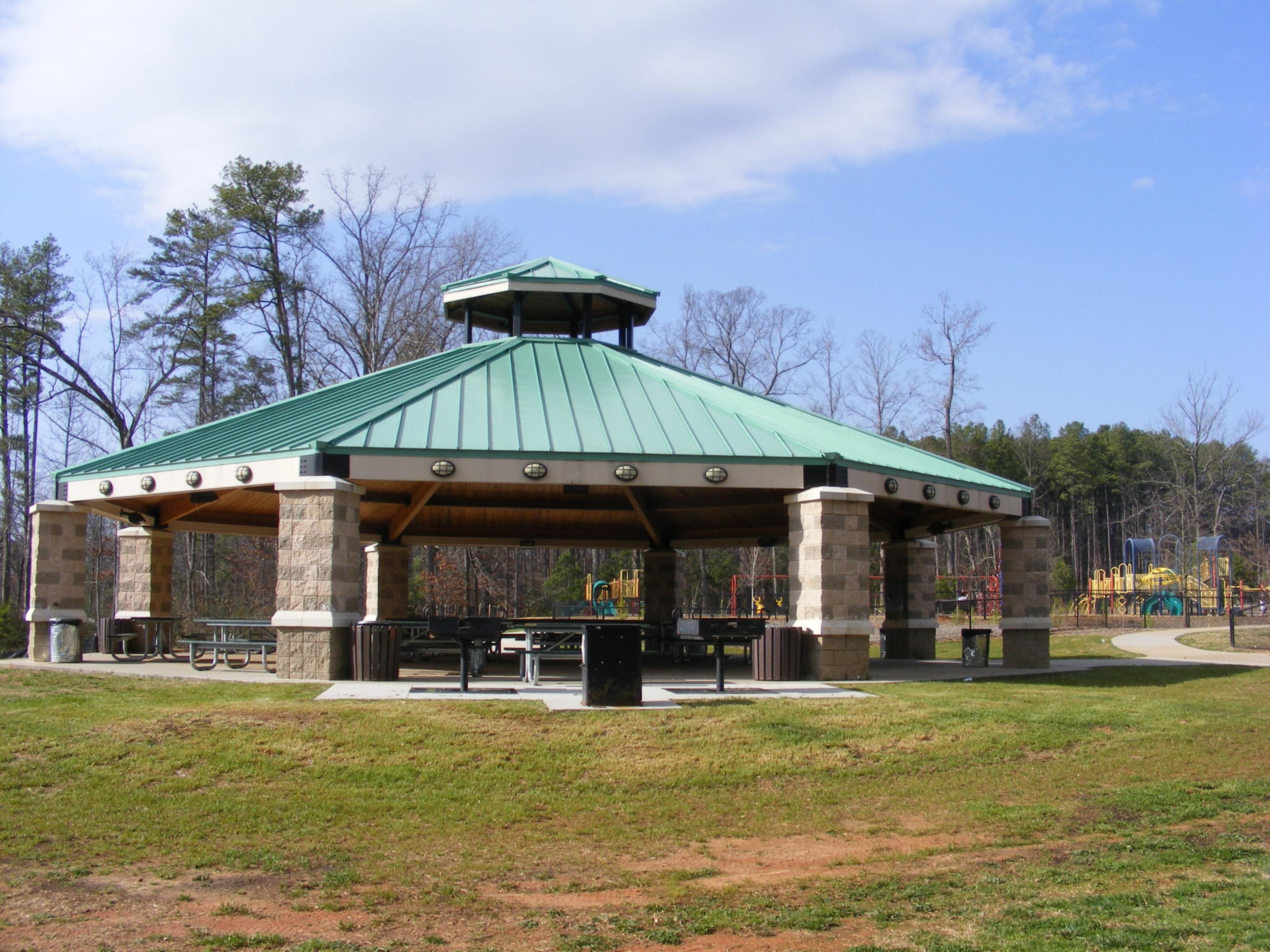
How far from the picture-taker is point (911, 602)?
83.7 ft

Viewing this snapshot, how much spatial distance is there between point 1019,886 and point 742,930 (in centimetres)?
213

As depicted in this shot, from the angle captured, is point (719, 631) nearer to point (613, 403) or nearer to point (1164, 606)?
point (613, 403)

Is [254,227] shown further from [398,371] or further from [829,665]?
[829,665]

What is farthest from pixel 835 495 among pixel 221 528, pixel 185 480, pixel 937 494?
pixel 221 528

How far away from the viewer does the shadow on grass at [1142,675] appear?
18750 millimetres

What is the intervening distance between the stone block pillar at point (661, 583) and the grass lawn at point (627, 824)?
13.4m

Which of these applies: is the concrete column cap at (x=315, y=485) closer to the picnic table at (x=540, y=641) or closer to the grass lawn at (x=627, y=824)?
the grass lawn at (x=627, y=824)

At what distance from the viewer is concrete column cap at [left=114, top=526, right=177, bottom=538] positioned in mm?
23188

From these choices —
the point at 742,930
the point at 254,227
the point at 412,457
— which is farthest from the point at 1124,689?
the point at 254,227

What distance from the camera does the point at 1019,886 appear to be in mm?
8078

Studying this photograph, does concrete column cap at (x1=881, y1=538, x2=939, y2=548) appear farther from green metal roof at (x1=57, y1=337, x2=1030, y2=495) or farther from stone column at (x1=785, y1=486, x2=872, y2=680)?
stone column at (x1=785, y1=486, x2=872, y2=680)

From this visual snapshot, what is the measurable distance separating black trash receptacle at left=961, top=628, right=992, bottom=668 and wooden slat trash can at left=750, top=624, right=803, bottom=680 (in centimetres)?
577

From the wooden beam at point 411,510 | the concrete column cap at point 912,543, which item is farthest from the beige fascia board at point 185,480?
the concrete column cap at point 912,543

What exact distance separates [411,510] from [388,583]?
16.9 feet
